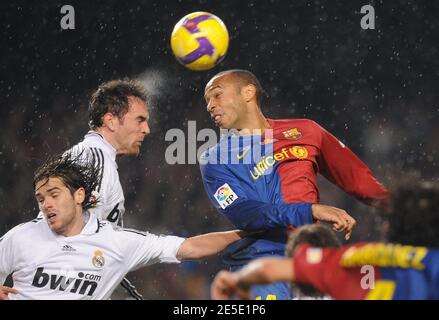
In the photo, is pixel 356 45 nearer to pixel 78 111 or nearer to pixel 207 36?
pixel 78 111

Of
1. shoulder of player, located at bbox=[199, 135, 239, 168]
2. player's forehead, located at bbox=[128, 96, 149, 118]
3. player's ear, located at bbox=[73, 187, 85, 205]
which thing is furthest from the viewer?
player's forehead, located at bbox=[128, 96, 149, 118]

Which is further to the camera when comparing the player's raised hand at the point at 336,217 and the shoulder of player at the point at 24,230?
the shoulder of player at the point at 24,230

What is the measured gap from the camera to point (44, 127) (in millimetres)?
8562

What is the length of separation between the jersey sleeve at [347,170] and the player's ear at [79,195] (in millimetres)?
1386

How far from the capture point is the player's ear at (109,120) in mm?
5051

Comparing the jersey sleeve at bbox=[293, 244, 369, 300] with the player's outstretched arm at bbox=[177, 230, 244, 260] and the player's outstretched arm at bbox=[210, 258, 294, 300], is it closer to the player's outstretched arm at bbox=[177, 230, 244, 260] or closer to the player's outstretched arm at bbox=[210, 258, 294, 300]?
the player's outstretched arm at bbox=[210, 258, 294, 300]

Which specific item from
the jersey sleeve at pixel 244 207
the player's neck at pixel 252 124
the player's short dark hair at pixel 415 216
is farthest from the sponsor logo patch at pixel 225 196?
the player's short dark hair at pixel 415 216

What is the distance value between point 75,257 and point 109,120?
1.29 meters

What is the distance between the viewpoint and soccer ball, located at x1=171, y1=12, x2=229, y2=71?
16.7 ft

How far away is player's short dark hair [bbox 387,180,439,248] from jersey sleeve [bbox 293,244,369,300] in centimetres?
20

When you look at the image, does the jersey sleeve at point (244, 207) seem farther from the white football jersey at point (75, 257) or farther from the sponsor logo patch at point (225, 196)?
the white football jersey at point (75, 257)

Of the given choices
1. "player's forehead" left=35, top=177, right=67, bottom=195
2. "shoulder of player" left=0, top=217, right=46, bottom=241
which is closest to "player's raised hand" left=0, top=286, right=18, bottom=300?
"shoulder of player" left=0, top=217, right=46, bottom=241

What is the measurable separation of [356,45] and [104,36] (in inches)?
109
